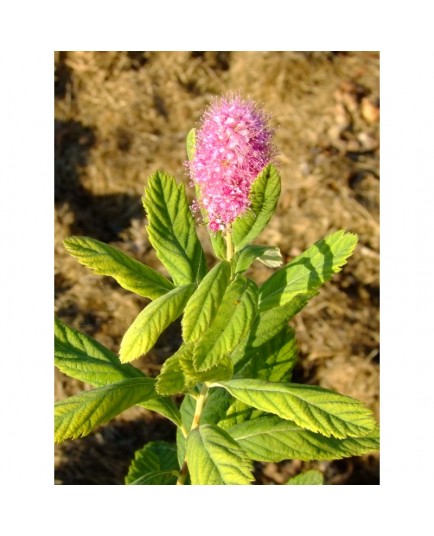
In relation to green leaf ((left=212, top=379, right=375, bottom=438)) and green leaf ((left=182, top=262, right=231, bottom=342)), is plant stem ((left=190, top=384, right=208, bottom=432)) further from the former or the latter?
green leaf ((left=182, top=262, right=231, bottom=342))

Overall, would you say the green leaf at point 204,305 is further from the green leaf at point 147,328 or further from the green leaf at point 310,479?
the green leaf at point 310,479

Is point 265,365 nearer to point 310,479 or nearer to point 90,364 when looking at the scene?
point 90,364

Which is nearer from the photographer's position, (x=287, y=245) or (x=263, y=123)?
(x=263, y=123)

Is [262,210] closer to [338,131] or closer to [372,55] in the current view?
[338,131]

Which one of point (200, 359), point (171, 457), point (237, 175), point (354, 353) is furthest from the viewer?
point (354, 353)

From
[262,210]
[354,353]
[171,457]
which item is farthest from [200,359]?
[354,353]

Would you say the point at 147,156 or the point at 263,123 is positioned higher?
the point at 147,156
